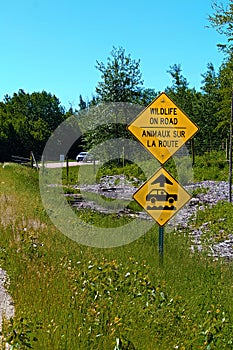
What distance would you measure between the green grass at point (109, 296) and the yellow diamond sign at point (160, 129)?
75.5 inches

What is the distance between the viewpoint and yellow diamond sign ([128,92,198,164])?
847 centimetres

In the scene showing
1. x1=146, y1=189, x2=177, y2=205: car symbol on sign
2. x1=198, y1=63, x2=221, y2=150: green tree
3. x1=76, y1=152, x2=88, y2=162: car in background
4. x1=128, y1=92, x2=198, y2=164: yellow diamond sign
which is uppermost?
x1=198, y1=63, x2=221, y2=150: green tree

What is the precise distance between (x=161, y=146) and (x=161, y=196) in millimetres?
850

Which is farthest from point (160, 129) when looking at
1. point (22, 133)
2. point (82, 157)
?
point (22, 133)

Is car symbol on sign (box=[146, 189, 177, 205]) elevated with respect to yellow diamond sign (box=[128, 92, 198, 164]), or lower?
lower

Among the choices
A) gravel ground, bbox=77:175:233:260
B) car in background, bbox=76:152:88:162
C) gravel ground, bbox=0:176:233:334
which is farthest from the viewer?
car in background, bbox=76:152:88:162

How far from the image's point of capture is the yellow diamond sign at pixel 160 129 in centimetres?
847

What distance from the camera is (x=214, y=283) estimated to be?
7523mm

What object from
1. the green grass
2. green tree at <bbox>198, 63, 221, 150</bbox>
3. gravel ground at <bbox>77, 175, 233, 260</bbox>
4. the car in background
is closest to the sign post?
the green grass

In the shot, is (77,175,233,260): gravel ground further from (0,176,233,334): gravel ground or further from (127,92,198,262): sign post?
(127,92,198,262): sign post

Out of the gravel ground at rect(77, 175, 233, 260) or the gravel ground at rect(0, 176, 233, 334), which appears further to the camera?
the gravel ground at rect(77, 175, 233, 260)

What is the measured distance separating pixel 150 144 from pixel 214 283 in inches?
99.2

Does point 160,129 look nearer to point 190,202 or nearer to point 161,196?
point 161,196

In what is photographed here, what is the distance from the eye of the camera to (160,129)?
→ 848 cm
